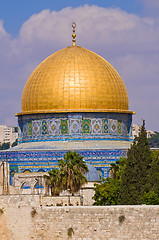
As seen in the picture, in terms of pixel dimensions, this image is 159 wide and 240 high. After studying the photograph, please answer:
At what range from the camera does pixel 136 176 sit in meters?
32.2

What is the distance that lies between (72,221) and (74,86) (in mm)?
18071

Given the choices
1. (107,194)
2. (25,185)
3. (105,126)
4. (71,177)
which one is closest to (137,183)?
(107,194)

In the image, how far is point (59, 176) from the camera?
1390 inches

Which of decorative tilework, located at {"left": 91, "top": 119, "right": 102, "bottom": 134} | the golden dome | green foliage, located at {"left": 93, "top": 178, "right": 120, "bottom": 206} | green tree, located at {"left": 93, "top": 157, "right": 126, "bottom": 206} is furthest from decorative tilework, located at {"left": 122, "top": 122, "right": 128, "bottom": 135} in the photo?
green foliage, located at {"left": 93, "top": 178, "right": 120, "bottom": 206}

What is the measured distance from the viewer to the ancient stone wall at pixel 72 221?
2900 cm

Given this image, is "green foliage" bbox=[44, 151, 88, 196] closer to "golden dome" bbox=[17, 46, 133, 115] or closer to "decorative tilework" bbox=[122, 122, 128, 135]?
"golden dome" bbox=[17, 46, 133, 115]

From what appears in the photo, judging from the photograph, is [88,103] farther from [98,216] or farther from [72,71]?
[98,216]

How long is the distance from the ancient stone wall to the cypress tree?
6.93 ft

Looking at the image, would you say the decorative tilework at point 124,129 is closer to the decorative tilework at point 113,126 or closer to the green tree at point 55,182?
the decorative tilework at point 113,126

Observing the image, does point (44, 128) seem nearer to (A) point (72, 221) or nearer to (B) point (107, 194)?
(B) point (107, 194)

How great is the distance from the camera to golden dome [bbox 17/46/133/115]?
1849 inches

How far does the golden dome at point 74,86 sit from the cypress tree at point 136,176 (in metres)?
13.9

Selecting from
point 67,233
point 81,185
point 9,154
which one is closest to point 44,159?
point 9,154

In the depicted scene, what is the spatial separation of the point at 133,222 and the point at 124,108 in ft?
65.9
